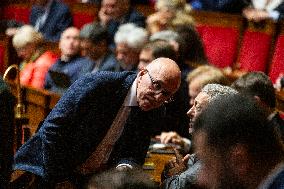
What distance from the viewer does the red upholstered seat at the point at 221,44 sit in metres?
4.19

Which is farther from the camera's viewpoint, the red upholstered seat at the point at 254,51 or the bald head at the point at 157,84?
the red upholstered seat at the point at 254,51

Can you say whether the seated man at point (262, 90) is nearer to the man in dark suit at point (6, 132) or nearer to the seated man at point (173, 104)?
the seated man at point (173, 104)

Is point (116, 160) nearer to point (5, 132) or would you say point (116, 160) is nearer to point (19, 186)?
point (19, 186)

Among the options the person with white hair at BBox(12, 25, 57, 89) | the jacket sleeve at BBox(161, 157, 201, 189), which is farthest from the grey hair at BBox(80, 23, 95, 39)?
the jacket sleeve at BBox(161, 157, 201, 189)

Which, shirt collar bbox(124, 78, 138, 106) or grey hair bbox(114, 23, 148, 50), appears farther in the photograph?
grey hair bbox(114, 23, 148, 50)

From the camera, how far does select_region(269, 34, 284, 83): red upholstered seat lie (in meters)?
3.78

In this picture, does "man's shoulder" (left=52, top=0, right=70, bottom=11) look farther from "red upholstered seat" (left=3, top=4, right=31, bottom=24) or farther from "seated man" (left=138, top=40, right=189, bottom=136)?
"seated man" (left=138, top=40, right=189, bottom=136)

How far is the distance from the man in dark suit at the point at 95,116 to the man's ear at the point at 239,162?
881mm

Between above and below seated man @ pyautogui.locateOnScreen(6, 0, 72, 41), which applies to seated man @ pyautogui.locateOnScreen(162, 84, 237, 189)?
above

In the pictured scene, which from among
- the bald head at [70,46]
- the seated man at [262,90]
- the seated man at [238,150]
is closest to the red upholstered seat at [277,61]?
the bald head at [70,46]

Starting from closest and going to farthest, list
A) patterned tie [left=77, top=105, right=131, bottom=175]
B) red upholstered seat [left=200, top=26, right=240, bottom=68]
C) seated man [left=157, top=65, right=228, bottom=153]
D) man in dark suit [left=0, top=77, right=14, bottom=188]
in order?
1. man in dark suit [left=0, top=77, right=14, bottom=188]
2. patterned tie [left=77, top=105, right=131, bottom=175]
3. seated man [left=157, top=65, right=228, bottom=153]
4. red upholstered seat [left=200, top=26, right=240, bottom=68]

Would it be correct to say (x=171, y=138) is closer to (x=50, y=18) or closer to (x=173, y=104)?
(x=173, y=104)

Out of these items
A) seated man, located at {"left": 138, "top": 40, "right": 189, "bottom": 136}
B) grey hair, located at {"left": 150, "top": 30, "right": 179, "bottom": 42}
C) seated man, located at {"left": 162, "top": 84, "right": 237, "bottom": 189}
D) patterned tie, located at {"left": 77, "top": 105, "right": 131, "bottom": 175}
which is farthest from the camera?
grey hair, located at {"left": 150, "top": 30, "right": 179, "bottom": 42}

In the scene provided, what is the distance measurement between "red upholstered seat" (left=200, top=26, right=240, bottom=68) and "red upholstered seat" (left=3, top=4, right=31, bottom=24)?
1.68 meters
